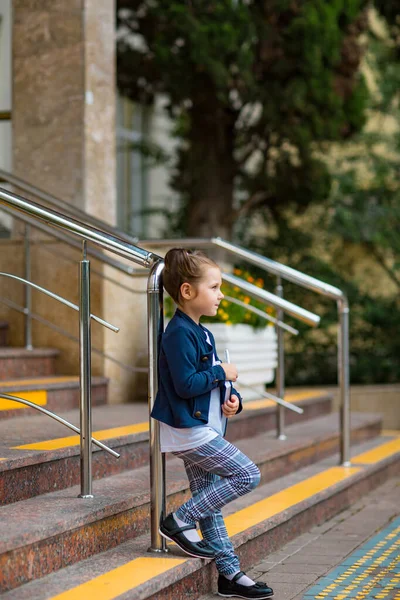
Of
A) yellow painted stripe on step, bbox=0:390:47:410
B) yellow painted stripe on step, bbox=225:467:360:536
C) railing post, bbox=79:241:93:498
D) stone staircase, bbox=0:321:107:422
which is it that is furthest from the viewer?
stone staircase, bbox=0:321:107:422

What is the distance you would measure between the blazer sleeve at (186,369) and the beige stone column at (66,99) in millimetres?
3067

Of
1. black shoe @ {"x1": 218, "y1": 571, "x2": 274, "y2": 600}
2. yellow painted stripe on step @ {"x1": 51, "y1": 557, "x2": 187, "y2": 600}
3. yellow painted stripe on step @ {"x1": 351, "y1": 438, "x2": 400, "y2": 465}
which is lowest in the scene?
yellow painted stripe on step @ {"x1": 351, "y1": 438, "x2": 400, "y2": 465}

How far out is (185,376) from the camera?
10.7ft

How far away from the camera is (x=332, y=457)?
6215mm

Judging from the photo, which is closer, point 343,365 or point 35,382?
point 35,382

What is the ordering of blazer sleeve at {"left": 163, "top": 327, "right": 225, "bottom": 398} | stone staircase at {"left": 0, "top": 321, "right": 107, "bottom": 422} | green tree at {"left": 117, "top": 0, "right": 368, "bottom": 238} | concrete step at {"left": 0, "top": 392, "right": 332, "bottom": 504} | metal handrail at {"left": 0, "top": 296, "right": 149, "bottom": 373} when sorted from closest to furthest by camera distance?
blazer sleeve at {"left": 163, "top": 327, "right": 225, "bottom": 398} → concrete step at {"left": 0, "top": 392, "right": 332, "bottom": 504} → stone staircase at {"left": 0, "top": 321, "right": 107, "bottom": 422} → metal handrail at {"left": 0, "top": 296, "right": 149, "bottom": 373} → green tree at {"left": 117, "top": 0, "right": 368, "bottom": 238}

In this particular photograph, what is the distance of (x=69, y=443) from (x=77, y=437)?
Answer: 0.21 meters

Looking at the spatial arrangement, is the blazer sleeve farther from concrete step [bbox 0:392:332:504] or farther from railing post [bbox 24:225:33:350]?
railing post [bbox 24:225:33:350]

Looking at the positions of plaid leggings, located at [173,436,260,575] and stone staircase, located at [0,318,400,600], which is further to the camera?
plaid leggings, located at [173,436,260,575]

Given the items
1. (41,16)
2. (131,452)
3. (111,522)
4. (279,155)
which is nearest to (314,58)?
(279,155)

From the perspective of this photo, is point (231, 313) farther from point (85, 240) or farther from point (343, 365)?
point (85, 240)

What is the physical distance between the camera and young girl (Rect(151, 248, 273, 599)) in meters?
3.34

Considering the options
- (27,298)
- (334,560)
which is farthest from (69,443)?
(27,298)

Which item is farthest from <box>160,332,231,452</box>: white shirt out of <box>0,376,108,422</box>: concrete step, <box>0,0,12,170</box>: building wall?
<box>0,0,12,170</box>: building wall
